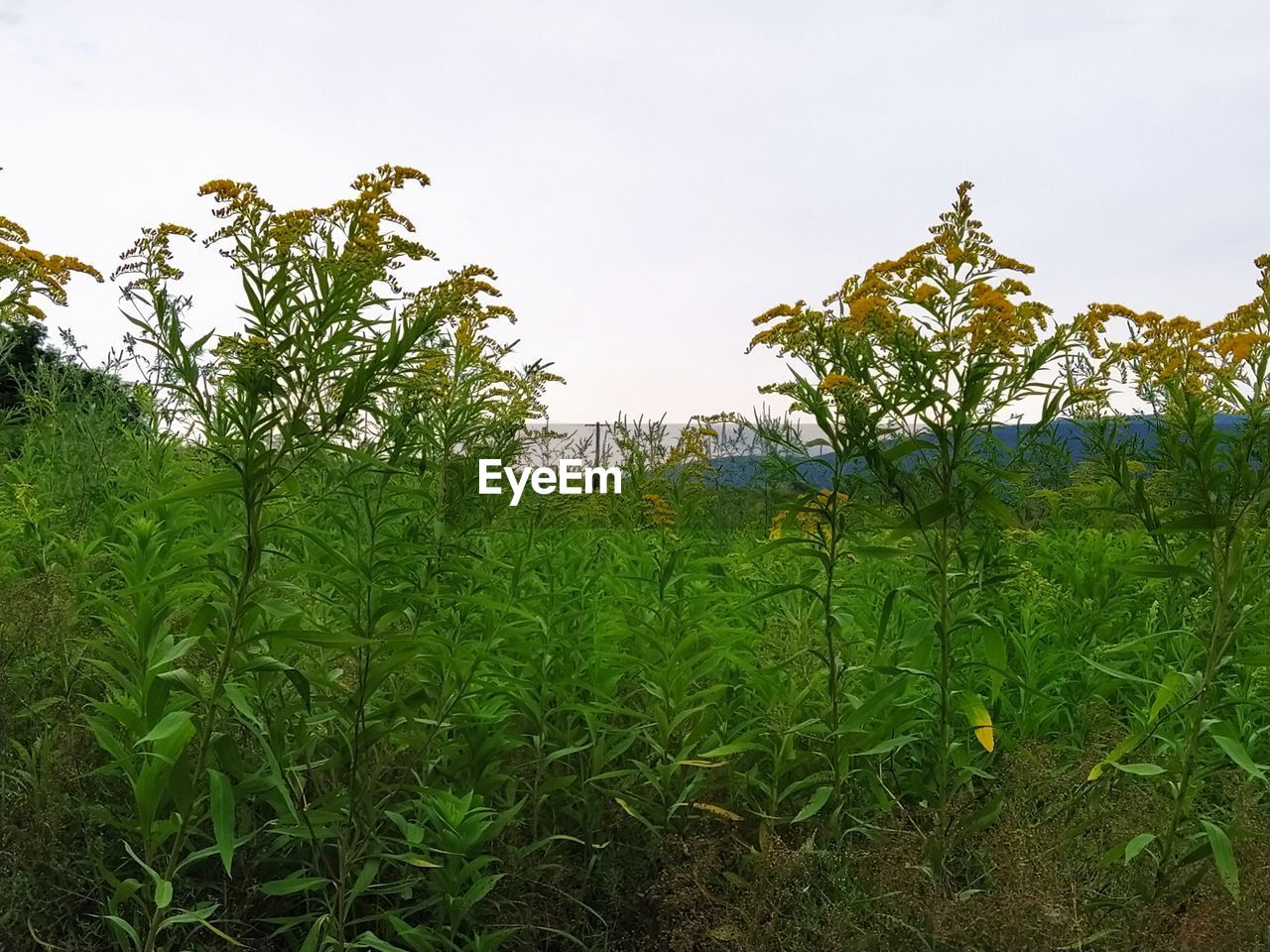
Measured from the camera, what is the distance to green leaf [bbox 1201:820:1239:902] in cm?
280

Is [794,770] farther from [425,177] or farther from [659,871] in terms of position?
[425,177]

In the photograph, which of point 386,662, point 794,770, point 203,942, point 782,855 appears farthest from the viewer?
point 794,770

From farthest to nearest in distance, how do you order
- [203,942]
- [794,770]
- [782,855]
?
[794,770], [203,942], [782,855]

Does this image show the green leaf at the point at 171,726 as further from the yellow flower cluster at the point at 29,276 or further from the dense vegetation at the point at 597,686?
the yellow flower cluster at the point at 29,276

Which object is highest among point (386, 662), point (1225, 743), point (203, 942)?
point (386, 662)

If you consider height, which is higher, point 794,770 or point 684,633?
point 684,633

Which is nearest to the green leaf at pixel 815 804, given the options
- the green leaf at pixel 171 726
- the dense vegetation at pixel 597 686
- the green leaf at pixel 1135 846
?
the dense vegetation at pixel 597 686

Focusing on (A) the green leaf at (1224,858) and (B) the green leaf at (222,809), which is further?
(A) the green leaf at (1224,858)

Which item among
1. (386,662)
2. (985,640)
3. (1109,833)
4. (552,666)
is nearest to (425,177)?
(386,662)

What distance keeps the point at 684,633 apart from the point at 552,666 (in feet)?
1.38

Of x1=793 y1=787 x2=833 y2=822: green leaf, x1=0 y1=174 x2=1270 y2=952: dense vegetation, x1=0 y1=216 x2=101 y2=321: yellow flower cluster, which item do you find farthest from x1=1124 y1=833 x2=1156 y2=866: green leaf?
x1=0 y1=216 x2=101 y2=321: yellow flower cluster

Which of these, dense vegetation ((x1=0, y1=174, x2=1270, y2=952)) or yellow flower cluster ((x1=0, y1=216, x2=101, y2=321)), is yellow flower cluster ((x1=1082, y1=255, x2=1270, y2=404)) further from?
yellow flower cluster ((x1=0, y1=216, x2=101, y2=321))

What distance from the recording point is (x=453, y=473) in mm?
3408

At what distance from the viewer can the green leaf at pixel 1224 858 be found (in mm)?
2801
